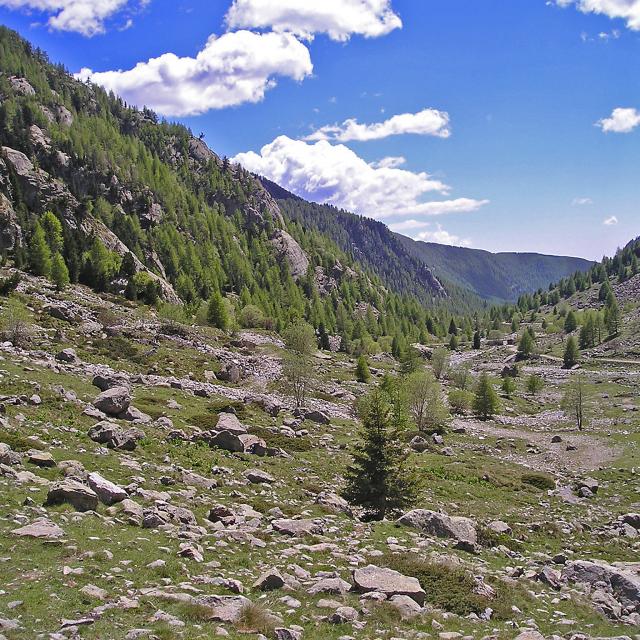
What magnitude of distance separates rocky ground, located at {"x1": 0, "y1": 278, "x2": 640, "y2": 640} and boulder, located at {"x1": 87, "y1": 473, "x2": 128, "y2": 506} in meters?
0.07

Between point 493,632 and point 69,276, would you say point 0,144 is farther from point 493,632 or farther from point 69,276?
point 493,632

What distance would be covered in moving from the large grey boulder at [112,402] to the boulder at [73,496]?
15052mm

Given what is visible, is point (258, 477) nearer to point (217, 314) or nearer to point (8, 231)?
point (217, 314)

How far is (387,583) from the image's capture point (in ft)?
53.1

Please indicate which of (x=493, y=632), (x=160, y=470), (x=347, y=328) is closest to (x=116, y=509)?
(x=160, y=470)

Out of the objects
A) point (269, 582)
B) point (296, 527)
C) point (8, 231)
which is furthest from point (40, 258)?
point (269, 582)

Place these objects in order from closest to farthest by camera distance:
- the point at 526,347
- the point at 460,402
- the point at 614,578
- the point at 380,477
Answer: the point at 614,578 < the point at 380,477 < the point at 460,402 < the point at 526,347

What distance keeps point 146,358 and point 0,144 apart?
133 meters

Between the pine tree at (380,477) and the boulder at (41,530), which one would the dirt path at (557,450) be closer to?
the pine tree at (380,477)

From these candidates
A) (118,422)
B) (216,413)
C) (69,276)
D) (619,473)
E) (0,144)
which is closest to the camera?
(118,422)

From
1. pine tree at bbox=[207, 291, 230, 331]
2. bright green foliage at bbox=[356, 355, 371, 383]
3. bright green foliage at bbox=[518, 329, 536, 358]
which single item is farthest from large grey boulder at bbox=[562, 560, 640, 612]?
bright green foliage at bbox=[518, 329, 536, 358]

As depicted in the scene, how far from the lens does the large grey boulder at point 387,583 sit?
15.8 m

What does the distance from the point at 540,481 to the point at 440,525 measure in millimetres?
25845

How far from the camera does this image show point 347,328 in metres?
185
